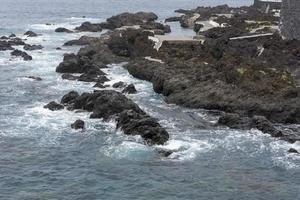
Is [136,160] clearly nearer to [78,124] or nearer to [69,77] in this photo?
[78,124]

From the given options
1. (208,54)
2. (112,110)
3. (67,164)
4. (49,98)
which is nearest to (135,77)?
(208,54)

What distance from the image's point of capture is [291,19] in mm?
78750

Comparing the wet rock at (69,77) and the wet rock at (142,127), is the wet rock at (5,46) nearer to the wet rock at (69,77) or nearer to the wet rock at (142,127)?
the wet rock at (69,77)

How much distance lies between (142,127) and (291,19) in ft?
142

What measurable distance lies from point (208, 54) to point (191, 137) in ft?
94.4

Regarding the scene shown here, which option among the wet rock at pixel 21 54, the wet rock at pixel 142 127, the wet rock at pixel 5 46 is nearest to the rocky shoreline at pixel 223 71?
the wet rock at pixel 142 127

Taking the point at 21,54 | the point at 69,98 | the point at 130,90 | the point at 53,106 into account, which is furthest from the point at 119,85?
the point at 21,54

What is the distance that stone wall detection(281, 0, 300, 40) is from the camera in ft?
255

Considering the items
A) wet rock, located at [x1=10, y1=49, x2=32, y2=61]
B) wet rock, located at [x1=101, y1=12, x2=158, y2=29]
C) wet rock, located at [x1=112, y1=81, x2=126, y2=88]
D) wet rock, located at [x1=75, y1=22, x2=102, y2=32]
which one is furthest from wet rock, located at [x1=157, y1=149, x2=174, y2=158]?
wet rock, located at [x1=75, y1=22, x2=102, y2=32]

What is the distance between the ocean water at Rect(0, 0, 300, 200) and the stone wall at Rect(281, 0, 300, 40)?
101 feet

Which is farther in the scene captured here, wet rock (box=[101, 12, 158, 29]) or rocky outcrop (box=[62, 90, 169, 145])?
wet rock (box=[101, 12, 158, 29])

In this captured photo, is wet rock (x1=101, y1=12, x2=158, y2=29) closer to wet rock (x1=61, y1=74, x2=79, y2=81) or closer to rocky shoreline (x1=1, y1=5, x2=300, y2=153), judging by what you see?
rocky shoreline (x1=1, y1=5, x2=300, y2=153)

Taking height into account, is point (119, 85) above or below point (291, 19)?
below

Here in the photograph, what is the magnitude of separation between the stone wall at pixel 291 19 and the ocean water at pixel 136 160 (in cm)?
3070
